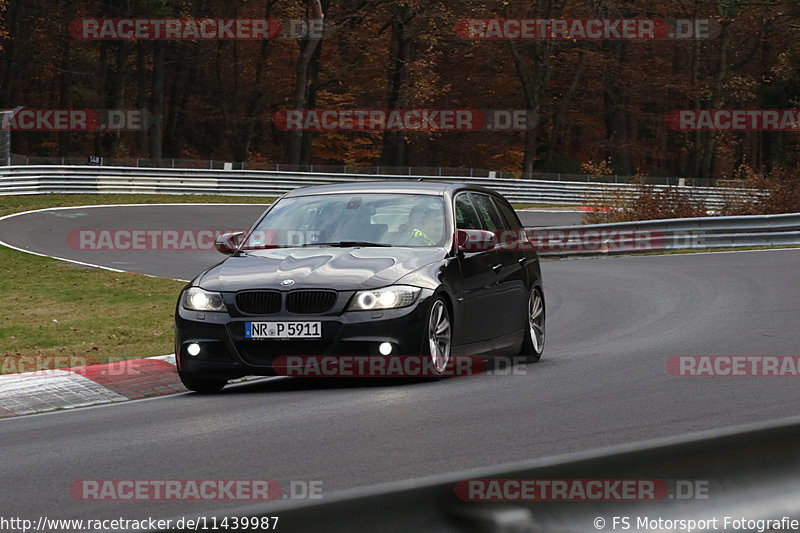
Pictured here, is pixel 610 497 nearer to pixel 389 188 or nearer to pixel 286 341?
pixel 286 341

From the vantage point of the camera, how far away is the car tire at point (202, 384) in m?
9.67

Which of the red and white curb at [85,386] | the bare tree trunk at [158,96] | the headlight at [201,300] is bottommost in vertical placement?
the red and white curb at [85,386]

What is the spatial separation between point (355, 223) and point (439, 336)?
1412 mm

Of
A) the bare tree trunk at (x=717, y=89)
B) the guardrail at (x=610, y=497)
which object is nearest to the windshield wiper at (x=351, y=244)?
the guardrail at (x=610, y=497)

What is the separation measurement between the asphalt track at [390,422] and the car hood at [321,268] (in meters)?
0.86

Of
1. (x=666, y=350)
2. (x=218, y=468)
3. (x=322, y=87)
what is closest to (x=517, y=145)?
(x=322, y=87)

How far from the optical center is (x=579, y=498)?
3449mm

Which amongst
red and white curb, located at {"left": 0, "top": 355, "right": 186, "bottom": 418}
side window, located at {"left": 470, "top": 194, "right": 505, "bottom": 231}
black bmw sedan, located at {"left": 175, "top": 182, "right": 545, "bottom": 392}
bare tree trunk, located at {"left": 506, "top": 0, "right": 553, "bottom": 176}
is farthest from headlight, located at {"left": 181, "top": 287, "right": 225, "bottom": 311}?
bare tree trunk, located at {"left": 506, "top": 0, "right": 553, "bottom": 176}

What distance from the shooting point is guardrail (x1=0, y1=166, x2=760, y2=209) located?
4094 centimetres

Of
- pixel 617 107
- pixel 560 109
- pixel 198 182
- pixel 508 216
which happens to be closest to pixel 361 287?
pixel 508 216

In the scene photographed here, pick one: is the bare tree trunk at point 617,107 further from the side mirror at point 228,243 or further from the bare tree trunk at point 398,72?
the side mirror at point 228,243

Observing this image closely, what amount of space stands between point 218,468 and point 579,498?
331cm

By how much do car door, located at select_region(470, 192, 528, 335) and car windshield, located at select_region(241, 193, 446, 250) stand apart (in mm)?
826

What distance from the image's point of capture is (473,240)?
10234 millimetres
